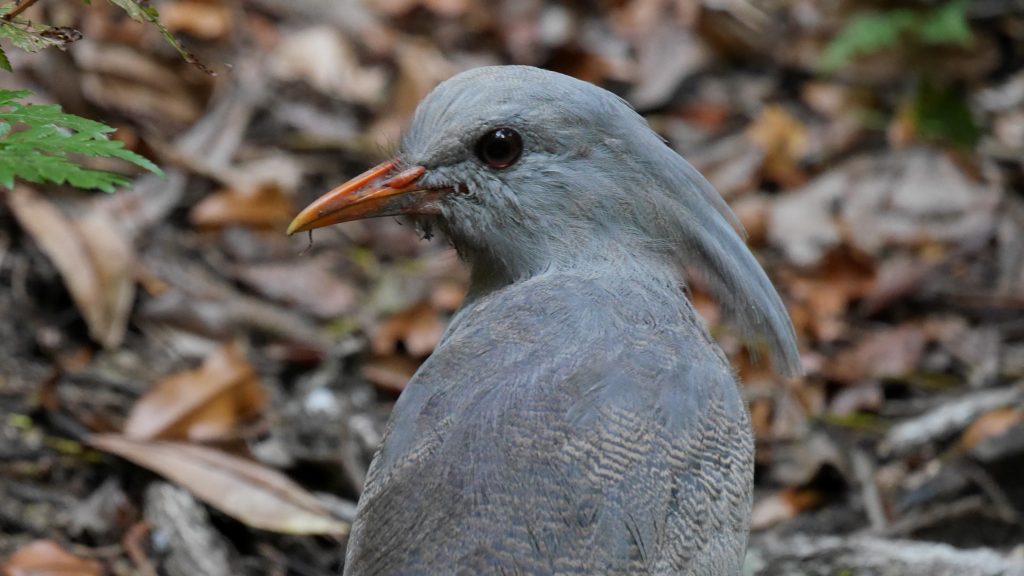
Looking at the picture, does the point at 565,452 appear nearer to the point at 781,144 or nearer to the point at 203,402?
the point at 203,402

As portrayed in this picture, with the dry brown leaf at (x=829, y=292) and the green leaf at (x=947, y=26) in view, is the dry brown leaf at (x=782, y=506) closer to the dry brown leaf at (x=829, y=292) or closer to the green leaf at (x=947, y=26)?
the dry brown leaf at (x=829, y=292)

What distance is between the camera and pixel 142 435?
4.15 m

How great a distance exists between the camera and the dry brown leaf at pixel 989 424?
15.0 ft

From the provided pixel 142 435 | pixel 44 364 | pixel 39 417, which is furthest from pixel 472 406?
pixel 44 364

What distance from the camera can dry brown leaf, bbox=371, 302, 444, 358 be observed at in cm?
505

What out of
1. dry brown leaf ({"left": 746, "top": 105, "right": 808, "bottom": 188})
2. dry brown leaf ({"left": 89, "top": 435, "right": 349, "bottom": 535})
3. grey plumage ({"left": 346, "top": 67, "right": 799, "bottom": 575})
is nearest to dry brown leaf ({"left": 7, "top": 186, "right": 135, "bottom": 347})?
dry brown leaf ({"left": 89, "top": 435, "right": 349, "bottom": 535})

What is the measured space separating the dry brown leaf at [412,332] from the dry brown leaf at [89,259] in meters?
0.98

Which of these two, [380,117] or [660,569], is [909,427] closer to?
[660,569]

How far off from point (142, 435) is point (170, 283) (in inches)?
43.5

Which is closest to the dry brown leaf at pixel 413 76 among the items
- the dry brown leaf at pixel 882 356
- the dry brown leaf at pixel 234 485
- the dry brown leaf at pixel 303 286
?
the dry brown leaf at pixel 303 286

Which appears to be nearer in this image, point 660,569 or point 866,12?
point 660,569

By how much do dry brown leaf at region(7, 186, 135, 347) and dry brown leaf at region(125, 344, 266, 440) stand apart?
0.41 meters

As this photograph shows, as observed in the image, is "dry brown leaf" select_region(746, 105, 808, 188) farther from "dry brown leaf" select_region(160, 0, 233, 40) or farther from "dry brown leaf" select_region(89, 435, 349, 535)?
"dry brown leaf" select_region(89, 435, 349, 535)

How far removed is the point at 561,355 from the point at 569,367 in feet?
0.16
